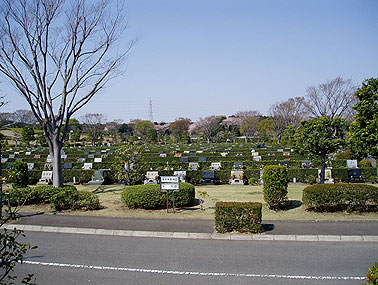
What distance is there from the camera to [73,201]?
1187cm

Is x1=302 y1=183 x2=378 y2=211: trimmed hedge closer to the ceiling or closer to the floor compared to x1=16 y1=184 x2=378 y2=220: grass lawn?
closer to the ceiling

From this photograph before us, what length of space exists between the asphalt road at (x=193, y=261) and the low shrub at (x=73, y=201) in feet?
9.59

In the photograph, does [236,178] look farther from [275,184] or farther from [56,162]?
[56,162]

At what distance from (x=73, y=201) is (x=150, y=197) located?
290 centimetres

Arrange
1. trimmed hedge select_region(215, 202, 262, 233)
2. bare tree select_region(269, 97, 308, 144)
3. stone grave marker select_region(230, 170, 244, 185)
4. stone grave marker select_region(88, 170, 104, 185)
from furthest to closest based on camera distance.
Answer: bare tree select_region(269, 97, 308, 144)
stone grave marker select_region(88, 170, 104, 185)
stone grave marker select_region(230, 170, 244, 185)
trimmed hedge select_region(215, 202, 262, 233)

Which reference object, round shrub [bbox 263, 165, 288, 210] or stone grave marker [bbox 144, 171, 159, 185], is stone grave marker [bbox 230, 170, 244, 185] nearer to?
stone grave marker [bbox 144, 171, 159, 185]

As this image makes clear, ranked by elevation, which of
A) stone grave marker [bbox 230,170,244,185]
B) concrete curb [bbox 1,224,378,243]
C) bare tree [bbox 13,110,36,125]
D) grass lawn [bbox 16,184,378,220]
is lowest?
concrete curb [bbox 1,224,378,243]

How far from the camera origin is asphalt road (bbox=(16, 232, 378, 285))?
635cm

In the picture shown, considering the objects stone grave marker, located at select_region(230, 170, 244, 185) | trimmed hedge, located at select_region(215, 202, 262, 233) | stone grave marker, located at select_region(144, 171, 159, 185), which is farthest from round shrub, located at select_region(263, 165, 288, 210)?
stone grave marker, located at select_region(144, 171, 159, 185)

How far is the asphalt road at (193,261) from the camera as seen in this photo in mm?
6352

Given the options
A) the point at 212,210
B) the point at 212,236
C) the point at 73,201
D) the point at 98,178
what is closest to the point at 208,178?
the point at 98,178

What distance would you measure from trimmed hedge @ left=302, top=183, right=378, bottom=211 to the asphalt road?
8.46ft

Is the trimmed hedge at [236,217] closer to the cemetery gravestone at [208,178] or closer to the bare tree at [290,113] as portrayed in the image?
the cemetery gravestone at [208,178]

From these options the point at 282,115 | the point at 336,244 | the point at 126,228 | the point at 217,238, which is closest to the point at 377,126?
the point at 336,244
